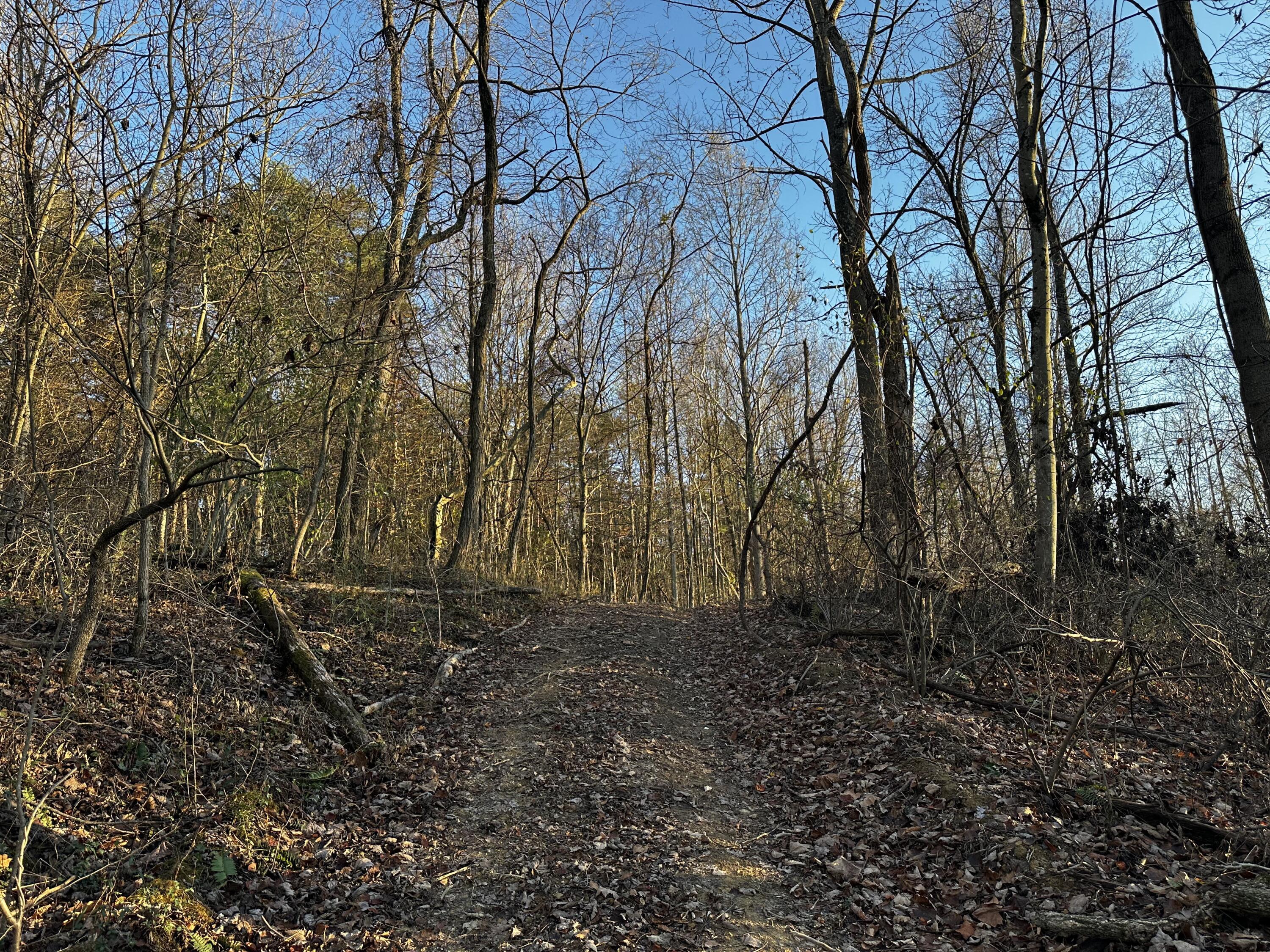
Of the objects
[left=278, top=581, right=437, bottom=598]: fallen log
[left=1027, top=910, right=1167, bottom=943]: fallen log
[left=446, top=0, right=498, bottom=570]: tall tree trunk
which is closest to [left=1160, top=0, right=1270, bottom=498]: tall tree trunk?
[left=1027, top=910, right=1167, bottom=943]: fallen log

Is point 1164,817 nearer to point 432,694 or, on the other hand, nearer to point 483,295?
point 432,694

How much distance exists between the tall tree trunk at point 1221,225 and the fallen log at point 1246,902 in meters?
3.74

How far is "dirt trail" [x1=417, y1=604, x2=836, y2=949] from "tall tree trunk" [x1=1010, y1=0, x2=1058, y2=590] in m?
4.07

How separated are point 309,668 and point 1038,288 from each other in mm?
8375

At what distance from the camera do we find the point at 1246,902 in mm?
3355

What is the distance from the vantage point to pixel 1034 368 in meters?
8.04

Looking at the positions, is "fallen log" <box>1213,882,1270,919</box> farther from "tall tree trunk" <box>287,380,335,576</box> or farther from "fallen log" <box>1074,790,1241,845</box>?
"tall tree trunk" <box>287,380,335,576</box>

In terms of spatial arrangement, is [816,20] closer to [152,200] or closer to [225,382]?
[152,200]

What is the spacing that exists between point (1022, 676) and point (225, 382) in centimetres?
1011

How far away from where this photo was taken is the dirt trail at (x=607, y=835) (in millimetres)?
4039

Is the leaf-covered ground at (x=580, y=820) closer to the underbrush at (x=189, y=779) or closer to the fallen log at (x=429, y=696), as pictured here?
the underbrush at (x=189, y=779)

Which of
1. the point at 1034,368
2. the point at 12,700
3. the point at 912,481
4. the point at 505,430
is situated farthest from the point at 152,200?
the point at 505,430

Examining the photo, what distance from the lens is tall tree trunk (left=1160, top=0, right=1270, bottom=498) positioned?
19.7 feet

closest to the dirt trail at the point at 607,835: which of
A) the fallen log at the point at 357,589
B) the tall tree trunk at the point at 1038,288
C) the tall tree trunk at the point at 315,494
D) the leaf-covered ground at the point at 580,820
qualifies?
the leaf-covered ground at the point at 580,820
